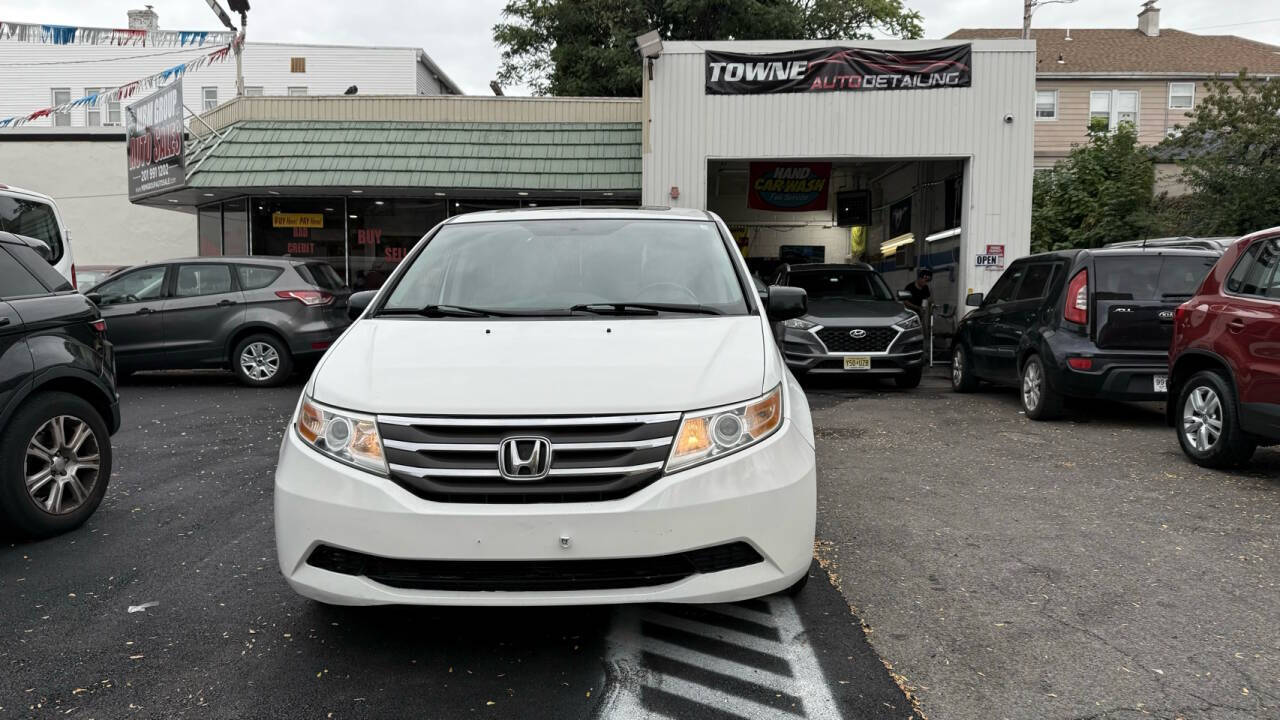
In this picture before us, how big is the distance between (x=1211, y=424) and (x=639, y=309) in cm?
465

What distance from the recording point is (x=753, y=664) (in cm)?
325

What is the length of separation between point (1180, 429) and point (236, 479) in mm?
6647

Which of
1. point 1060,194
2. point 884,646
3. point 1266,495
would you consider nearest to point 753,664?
point 884,646

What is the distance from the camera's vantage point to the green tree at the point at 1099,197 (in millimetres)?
21438

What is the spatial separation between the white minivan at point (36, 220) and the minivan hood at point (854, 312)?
779 cm

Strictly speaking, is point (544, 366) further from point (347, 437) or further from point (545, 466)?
point (347, 437)

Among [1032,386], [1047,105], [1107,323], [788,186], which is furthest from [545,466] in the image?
[1047,105]

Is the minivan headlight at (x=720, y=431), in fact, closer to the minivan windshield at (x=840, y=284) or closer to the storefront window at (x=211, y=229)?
the minivan windshield at (x=840, y=284)

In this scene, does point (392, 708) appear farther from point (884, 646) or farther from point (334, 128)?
point (334, 128)

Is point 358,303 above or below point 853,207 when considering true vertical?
below

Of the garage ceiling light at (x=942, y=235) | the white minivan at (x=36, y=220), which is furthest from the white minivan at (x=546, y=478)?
the garage ceiling light at (x=942, y=235)

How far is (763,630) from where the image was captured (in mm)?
3566

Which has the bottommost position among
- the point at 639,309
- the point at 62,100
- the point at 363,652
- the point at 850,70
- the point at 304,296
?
the point at 363,652

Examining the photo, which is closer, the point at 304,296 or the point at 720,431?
the point at 720,431
